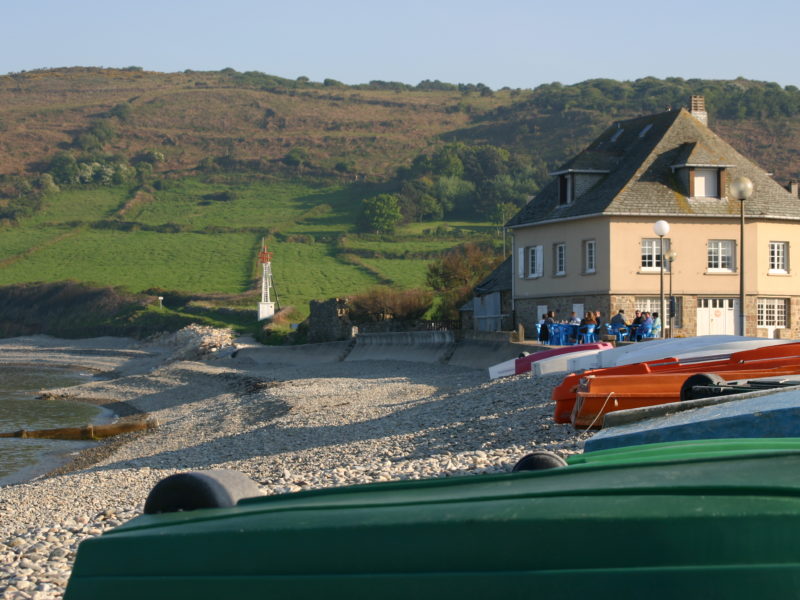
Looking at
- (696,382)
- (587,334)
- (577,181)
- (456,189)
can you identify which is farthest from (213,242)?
(696,382)

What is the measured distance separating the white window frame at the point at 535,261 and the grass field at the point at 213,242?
30.1 meters

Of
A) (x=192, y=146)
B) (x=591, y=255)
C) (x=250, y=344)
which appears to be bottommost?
(x=250, y=344)

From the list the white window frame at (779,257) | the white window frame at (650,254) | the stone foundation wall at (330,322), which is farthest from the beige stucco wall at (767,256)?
the stone foundation wall at (330,322)

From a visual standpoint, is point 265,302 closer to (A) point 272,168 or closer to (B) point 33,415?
(B) point 33,415

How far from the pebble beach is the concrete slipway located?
756mm

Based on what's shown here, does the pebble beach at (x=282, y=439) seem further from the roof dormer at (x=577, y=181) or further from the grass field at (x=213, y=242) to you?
the grass field at (x=213, y=242)

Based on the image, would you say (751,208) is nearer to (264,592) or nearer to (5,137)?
(264,592)

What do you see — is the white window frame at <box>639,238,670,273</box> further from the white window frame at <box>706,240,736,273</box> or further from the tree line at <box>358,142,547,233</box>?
the tree line at <box>358,142,547,233</box>

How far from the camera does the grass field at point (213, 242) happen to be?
81438mm

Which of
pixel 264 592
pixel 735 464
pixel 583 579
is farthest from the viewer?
pixel 735 464

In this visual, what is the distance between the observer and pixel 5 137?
147125mm

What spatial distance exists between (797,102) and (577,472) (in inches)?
5174

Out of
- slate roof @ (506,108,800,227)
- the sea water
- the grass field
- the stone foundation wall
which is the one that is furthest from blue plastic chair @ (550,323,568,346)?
the grass field

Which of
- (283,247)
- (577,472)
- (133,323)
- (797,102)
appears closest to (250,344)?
(133,323)
